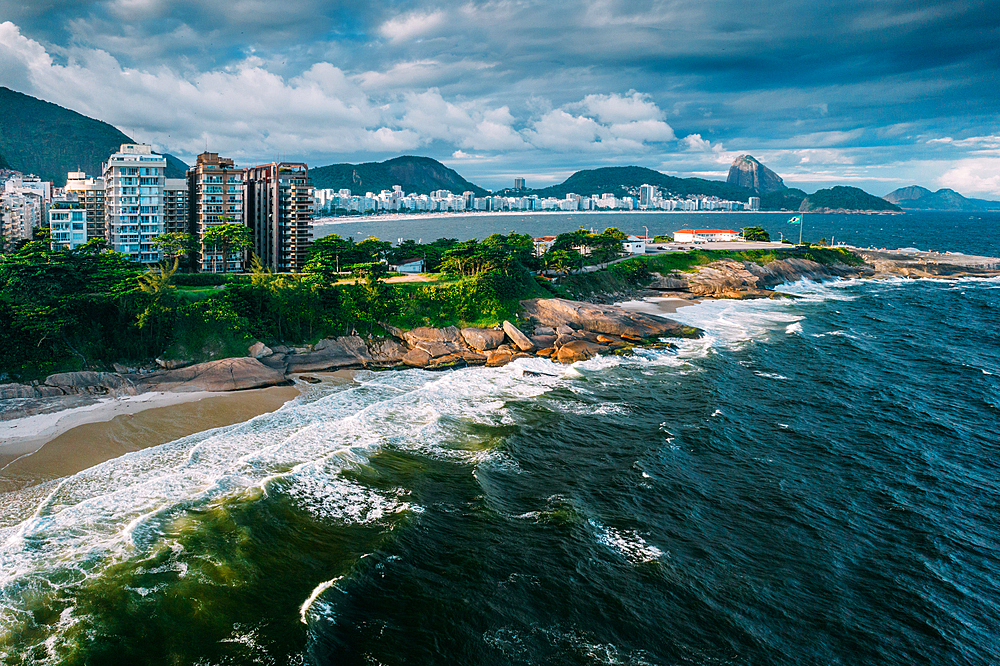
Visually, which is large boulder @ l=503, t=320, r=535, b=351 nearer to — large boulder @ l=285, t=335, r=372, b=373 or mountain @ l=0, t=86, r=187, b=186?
large boulder @ l=285, t=335, r=372, b=373

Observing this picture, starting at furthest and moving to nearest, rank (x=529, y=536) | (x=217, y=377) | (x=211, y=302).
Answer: (x=211, y=302)
(x=217, y=377)
(x=529, y=536)

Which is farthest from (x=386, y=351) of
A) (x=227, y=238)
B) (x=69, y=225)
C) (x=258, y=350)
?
(x=69, y=225)

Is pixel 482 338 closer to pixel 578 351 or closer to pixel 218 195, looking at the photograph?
pixel 578 351

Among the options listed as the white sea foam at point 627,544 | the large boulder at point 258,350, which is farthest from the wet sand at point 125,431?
the white sea foam at point 627,544

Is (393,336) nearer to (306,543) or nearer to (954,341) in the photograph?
(306,543)

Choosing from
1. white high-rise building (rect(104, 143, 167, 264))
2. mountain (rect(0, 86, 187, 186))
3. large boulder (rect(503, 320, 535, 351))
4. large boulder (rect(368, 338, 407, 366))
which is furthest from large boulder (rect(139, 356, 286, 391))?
mountain (rect(0, 86, 187, 186))

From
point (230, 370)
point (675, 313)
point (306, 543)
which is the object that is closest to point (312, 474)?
point (306, 543)
